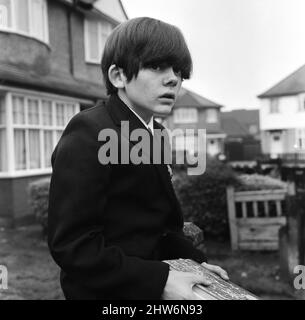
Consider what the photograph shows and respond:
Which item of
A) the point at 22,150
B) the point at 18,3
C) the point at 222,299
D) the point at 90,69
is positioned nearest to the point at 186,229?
the point at 222,299

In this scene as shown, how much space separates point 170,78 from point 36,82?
6911mm

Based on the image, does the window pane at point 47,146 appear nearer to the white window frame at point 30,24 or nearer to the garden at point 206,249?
the white window frame at point 30,24

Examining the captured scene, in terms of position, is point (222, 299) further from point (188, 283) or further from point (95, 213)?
point (95, 213)

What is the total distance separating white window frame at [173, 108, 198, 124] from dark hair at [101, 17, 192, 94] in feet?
94.2

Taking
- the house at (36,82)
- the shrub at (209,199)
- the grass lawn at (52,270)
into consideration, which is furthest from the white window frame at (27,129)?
the shrub at (209,199)

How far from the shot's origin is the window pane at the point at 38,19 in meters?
8.04

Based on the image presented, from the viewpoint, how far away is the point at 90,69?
35.5 feet

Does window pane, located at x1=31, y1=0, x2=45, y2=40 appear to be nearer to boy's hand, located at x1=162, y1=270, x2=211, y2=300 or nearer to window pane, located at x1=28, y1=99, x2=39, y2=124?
window pane, located at x1=28, y1=99, x2=39, y2=124

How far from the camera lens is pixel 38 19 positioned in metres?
8.34

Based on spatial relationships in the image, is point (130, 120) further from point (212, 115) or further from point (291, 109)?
point (212, 115)

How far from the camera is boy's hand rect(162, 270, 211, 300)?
0.92 m

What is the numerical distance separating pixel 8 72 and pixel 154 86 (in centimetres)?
664

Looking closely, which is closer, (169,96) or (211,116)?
(169,96)

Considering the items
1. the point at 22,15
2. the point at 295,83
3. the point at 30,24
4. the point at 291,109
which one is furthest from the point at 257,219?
the point at 22,15
